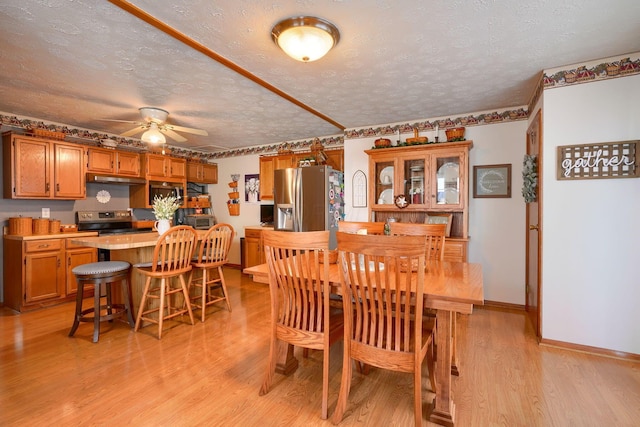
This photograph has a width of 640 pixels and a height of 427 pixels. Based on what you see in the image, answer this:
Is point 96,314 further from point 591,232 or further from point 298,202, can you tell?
point 591,232

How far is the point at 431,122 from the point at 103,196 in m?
4.94

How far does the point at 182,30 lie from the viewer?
6.56ft

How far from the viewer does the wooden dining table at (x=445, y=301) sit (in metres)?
1.48

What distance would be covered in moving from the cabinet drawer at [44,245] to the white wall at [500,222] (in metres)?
5.10

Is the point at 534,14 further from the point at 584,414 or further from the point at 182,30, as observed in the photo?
the point at 584,414

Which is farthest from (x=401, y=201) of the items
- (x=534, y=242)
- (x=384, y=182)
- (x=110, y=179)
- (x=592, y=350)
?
(x=110, y=179)

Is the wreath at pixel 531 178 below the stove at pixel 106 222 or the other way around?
the other way around

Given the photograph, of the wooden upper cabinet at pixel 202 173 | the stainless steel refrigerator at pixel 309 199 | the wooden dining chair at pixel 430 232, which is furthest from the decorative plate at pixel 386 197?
the wooden upper cabinet at pixel 202 173

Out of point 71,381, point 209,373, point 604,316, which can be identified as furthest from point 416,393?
point 71,381

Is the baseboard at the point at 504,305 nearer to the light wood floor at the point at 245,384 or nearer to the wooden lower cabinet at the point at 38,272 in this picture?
the light wood floor at the point at 245,384

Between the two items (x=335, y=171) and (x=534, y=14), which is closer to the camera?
(x=534, y=14)

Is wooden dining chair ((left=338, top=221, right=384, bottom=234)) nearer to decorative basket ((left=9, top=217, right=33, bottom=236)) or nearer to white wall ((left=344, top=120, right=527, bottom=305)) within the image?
white wall ((left=344, top=120, right=527, bottom=305))

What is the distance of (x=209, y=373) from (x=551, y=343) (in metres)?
2.84

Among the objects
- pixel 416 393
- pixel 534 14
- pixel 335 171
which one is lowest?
pixel 416 393
